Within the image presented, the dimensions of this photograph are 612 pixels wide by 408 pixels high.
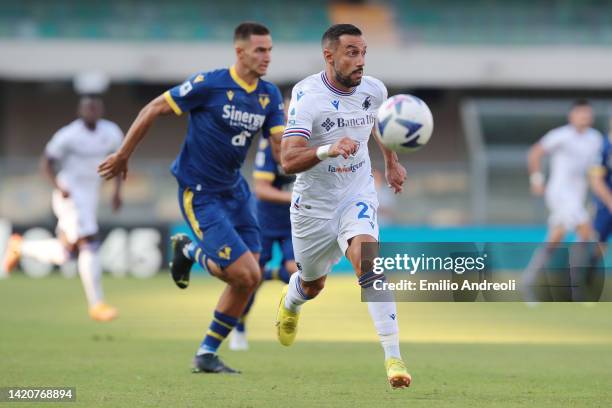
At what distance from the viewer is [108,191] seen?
26.2m

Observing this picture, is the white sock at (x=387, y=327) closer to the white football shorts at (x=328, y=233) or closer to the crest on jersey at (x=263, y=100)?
the white football shorts at (x=328, y=233)

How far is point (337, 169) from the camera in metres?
8.45

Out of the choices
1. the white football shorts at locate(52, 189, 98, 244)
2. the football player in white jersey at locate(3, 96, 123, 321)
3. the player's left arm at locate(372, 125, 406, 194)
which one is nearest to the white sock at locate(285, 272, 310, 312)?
the player's left arm at locate(372, 125, 406, 194)

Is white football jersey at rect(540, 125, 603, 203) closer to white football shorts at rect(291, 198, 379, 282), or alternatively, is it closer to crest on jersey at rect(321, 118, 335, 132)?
white football shorts at rect(291, 198, 379, 282)

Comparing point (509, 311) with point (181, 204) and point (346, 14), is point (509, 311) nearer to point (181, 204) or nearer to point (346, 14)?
point (181, 204)

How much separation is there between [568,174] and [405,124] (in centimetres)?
1055

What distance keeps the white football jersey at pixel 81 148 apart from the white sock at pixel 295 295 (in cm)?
651

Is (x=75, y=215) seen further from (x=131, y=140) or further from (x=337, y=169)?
(x=337, y=169)

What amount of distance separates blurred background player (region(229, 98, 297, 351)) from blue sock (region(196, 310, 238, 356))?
203 cm

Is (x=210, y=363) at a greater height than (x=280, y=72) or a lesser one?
lesser

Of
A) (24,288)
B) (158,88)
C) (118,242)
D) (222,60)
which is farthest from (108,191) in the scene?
(158,88)

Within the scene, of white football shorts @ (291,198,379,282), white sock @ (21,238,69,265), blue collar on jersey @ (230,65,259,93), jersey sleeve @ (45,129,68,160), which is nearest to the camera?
white football shorts @ (291,198,379,282)

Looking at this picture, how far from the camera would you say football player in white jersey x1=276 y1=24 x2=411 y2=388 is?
7930mm

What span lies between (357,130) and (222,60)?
27.9 meters
